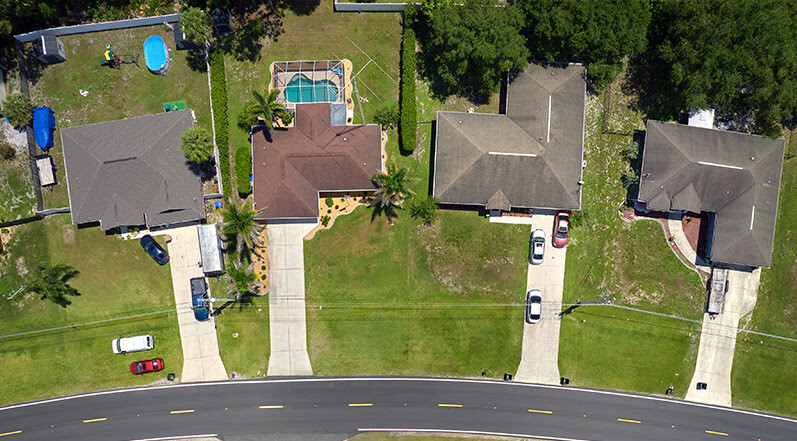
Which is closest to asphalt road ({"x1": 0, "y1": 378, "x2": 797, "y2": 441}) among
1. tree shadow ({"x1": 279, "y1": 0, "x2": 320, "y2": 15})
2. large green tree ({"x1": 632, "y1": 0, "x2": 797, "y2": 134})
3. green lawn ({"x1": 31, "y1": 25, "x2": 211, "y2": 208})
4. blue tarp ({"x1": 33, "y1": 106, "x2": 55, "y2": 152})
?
green lawn ({"x1": 31, "y1": 25, "x2": 211, "y2": 208})

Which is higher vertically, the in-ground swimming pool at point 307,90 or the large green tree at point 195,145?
the in-ground swimming pool at point 307,90

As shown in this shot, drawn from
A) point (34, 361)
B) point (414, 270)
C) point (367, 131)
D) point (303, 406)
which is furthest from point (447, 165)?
point (34, 361)

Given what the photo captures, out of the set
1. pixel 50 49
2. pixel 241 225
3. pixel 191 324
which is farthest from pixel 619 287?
pixel 50 49

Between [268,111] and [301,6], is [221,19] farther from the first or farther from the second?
[268,111]

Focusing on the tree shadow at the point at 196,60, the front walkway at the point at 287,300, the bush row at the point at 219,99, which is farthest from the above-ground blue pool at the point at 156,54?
the front walkway at the point at 287,300

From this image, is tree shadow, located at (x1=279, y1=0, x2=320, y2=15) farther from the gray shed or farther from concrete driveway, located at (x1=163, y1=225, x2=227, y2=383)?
concrete driveway, located at (x1=163, y1=225, x2=227, y2=383)

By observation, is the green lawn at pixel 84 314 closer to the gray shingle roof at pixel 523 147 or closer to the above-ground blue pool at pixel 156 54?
the above-ground blue pool at pixel 156 54

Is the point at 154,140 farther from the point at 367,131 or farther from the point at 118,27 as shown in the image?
the point at 367,131
